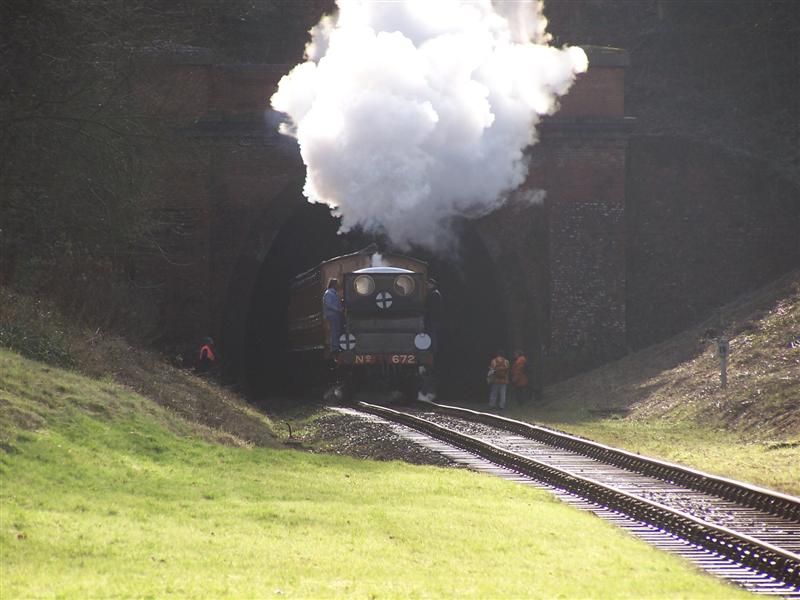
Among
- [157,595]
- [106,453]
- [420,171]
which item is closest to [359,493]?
[106,453]

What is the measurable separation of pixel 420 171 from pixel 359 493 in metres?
12.9

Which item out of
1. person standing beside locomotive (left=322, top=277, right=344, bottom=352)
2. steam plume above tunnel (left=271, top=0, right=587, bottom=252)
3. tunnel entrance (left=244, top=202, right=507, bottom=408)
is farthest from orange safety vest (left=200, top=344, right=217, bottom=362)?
steam plume above tunnel (left=271, top=0, right=587, bottom=252)

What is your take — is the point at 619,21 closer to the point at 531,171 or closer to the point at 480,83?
the point at 531,171

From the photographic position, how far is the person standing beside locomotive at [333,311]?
25391 mm

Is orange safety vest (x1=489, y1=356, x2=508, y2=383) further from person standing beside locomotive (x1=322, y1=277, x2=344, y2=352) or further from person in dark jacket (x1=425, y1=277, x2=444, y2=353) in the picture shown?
person standing beside locomotive (x1=322, y1=277, x2=344, y2=352)

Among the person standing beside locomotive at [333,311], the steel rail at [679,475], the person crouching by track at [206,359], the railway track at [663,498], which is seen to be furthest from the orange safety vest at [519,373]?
the railway track at [663,498]

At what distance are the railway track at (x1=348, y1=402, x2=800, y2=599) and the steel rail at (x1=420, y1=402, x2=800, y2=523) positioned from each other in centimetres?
1

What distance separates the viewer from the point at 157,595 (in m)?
7.18

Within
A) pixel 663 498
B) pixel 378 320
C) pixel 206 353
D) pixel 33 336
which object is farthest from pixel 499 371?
pixel 663 498

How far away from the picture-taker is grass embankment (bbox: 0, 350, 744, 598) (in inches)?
310

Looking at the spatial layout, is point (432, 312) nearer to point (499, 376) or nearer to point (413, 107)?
point (499, 376)

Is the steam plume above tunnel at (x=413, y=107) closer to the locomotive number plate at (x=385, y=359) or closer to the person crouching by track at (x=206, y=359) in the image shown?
the locomotive number plate at (x=385, y=359)

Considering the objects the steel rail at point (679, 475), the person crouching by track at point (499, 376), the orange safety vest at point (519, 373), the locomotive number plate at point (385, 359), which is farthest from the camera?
the orange safety vest at point (519, 373)

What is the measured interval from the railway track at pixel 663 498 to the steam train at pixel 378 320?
5.42 metres
